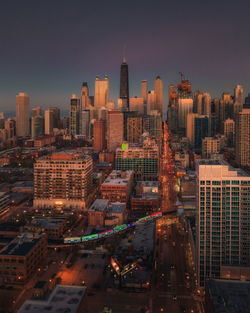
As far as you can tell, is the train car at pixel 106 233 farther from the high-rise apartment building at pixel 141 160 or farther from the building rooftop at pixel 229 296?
the high-rise apartment building at pixel 141 160

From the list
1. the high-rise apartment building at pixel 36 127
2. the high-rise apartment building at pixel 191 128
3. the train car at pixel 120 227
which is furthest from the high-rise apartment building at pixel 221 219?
the high-rise apartment building at pixel 36 127

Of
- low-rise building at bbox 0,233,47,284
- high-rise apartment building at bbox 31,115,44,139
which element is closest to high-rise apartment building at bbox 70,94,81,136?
high-rise apartment building at bbox 31,115,44,139

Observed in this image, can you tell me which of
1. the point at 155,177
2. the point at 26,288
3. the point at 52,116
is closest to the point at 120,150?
the point at 155,177

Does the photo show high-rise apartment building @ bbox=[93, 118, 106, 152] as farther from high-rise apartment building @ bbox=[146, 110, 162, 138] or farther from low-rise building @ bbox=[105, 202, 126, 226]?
low-rise building @ bbox=[105, 202, 126, 226]

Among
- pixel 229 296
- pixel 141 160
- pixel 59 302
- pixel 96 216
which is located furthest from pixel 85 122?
pixel 229 296

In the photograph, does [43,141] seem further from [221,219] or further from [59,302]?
[59,302]

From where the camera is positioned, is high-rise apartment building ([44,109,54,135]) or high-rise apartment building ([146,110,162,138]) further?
high-rise apartment building ([44,109,54,135])
